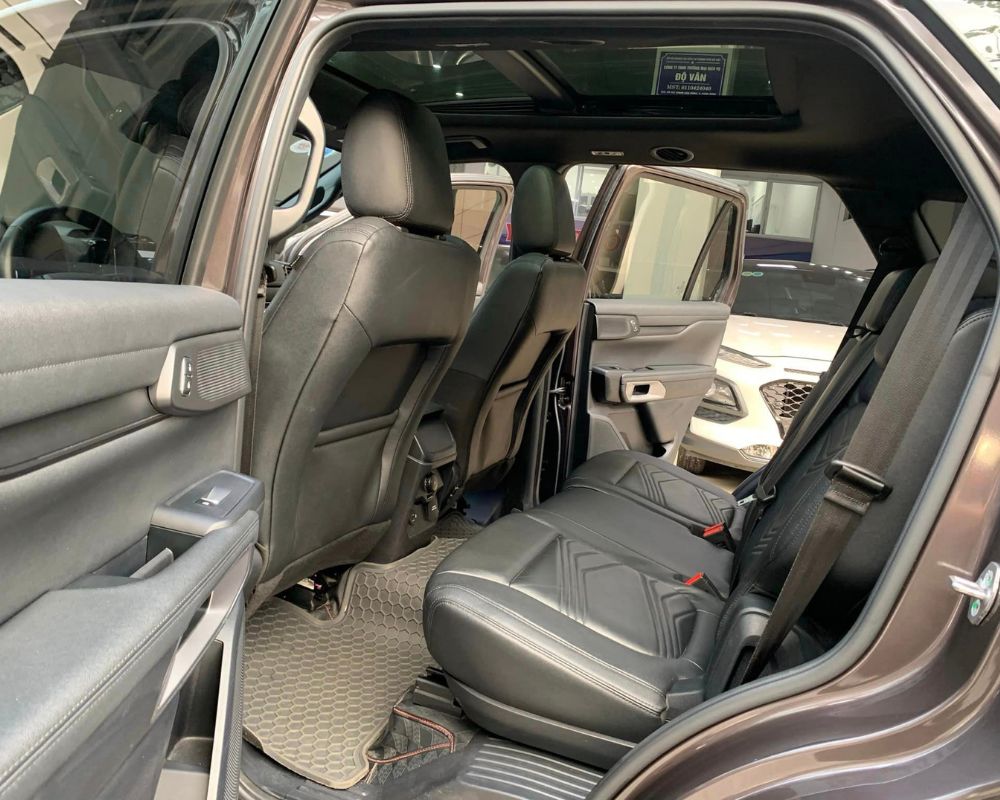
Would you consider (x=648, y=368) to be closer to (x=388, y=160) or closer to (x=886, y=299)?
(x=886, y=299)

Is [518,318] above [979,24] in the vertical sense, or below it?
below

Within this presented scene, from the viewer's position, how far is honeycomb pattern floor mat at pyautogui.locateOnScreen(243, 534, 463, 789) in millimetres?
1456

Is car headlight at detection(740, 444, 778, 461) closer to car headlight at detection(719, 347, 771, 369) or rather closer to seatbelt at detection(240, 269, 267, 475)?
car headlight at detection(719, 347, 771, 369)

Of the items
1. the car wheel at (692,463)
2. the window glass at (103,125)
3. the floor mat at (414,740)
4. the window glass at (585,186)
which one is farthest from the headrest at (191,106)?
the car wheel at (692,463)

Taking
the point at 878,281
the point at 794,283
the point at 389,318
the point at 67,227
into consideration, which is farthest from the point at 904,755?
the point at 794,283

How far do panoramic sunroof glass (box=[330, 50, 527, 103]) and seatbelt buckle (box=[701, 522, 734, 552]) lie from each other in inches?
52.1

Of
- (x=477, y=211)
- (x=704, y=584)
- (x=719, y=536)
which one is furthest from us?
(x=477, y=211)

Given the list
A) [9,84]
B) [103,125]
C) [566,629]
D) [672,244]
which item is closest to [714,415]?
[672,244]

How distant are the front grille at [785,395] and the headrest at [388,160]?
3191mm

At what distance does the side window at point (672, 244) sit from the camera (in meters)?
3.29

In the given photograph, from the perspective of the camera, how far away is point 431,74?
202 cm

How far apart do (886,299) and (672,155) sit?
0.77 meters

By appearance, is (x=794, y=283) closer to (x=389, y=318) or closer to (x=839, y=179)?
(x=839, y=179)

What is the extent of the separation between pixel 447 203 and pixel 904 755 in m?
1.21
